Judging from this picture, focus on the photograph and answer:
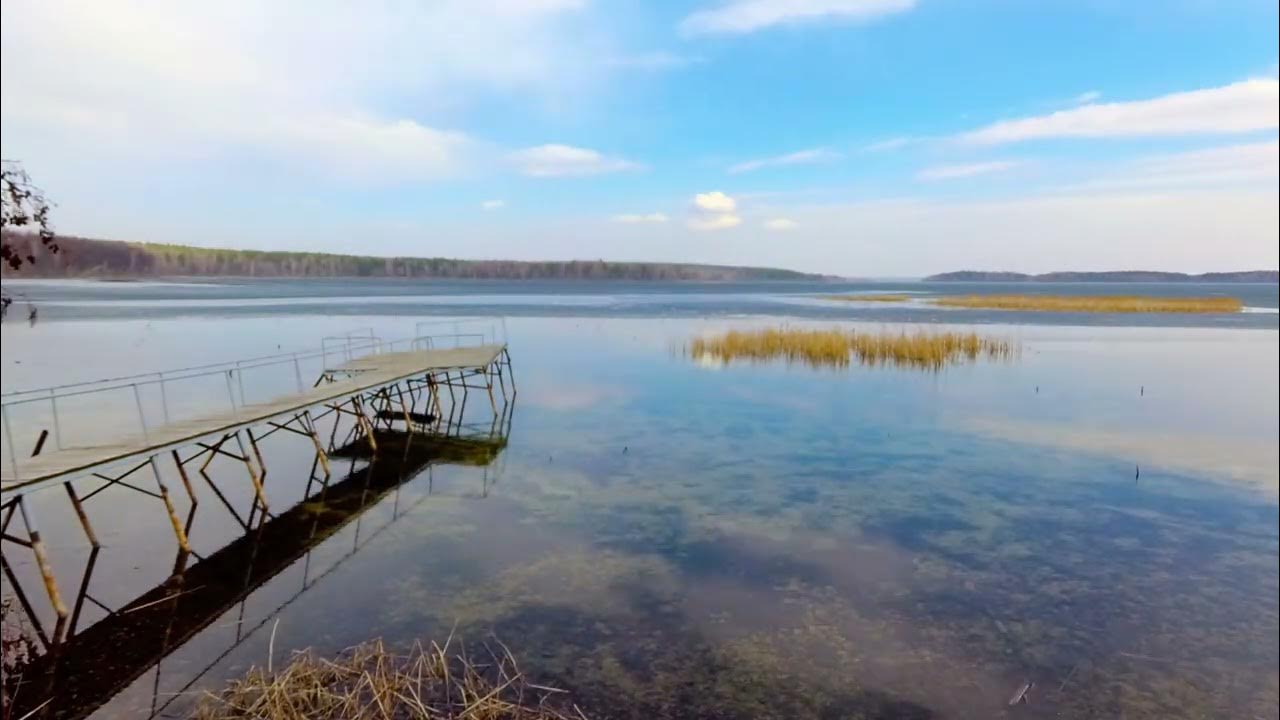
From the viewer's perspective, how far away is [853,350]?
121 feet

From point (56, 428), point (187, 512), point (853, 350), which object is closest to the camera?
point (56, 428)

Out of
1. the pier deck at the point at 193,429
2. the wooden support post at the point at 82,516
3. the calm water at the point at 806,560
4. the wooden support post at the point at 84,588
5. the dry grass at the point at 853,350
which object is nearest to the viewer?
the calm water at the point at 806,560

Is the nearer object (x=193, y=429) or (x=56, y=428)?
(x=56, y=428)

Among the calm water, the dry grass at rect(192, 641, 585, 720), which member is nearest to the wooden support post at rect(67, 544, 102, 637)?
the calm water

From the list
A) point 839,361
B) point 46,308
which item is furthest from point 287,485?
point 46,308

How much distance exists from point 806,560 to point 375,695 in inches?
289

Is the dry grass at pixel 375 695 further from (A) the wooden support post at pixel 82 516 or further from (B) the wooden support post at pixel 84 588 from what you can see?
(A) the wooden support post at pixel 82 516

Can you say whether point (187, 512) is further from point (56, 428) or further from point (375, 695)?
point (375, 695)

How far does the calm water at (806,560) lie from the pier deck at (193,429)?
1.61 m

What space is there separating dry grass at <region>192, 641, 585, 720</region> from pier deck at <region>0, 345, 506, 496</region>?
16.5 feet

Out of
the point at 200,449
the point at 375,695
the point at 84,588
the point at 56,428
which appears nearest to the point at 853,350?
the point at 200,449

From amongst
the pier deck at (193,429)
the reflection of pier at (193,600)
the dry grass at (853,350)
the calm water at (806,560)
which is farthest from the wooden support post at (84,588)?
the dry grass at (853,350)

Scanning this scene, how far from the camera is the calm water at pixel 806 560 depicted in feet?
29.5

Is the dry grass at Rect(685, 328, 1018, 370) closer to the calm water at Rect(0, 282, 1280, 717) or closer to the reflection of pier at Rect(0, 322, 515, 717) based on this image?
the calm water at Rect(0, 282, 1280, 717)
